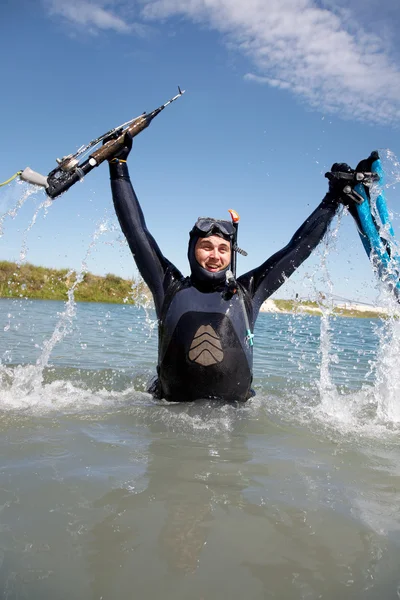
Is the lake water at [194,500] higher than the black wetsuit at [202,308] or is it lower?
lower

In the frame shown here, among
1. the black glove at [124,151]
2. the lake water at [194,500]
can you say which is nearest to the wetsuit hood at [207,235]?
the black glove at [124,151]

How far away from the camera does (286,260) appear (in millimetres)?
4512

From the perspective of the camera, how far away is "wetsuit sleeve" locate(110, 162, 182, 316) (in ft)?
14.5

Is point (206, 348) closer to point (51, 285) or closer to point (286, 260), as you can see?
point (286, 260)

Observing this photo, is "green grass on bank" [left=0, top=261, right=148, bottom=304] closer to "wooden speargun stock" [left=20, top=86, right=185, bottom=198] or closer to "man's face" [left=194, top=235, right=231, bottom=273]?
"wooden speargun stock" [left=20, top=86, right=185, bottom=198]

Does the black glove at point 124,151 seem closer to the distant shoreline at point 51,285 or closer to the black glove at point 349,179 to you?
the black glove at point 349,179

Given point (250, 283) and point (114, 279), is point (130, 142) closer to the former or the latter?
point (250, 283)

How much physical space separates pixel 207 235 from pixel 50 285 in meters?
26.6

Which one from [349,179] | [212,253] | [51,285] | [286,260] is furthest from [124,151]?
[51,285]

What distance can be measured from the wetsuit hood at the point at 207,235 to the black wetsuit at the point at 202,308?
0.06 meters

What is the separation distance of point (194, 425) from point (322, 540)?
182 cm

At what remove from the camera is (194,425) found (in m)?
3.71

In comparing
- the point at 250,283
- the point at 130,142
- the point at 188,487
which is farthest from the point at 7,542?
the point at 130,142

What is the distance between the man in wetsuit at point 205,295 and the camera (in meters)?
4.16
